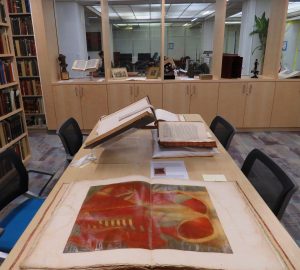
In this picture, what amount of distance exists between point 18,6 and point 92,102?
1797 mm

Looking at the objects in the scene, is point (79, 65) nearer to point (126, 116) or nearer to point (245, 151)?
point (245, 151)

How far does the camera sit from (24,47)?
4.26 meters

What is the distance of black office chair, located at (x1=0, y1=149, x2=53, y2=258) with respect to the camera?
1.52m

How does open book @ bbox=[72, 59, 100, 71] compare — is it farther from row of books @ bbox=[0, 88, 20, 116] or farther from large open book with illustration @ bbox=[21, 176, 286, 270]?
large open book with illustration @ bbox=[21, 176, 286, 270]

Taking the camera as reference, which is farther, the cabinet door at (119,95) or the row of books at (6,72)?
the cabinet door at (119,95)

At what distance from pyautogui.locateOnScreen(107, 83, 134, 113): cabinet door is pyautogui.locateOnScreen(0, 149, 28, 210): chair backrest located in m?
2.72

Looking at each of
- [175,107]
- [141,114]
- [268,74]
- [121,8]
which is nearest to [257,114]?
[268,74]

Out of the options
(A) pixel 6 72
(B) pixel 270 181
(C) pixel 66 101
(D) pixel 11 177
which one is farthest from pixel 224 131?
(C) pixel 66 101

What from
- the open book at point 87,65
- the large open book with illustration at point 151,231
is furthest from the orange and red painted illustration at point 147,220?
the open book at point 87,65

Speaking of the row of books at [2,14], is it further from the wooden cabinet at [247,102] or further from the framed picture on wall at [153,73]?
the wooden cabinet at [247,102]

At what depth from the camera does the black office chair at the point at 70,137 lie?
209 centimetres

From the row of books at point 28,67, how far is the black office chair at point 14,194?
3.12 meters

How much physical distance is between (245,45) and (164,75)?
3198 millimetres

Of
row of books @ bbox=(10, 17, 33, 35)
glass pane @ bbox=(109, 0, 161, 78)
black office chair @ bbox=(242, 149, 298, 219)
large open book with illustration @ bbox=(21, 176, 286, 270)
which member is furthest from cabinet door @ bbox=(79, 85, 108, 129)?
glass pane @ bbox=(109, 0, 161, 78)
